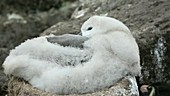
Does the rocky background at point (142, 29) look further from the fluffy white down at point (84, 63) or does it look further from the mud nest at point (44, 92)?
the fluffy white down at point (84, 63)

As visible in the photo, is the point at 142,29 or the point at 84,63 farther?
the point at 142,29

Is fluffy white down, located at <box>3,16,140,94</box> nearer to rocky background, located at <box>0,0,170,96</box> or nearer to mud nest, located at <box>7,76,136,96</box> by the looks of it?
mud nest, located at <box>7,76,136,96</box>

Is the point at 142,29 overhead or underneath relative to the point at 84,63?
overhead

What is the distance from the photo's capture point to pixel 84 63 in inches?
133

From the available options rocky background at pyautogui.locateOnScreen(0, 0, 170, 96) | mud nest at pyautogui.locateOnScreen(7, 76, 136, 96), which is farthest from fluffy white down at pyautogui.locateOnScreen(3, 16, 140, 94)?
rocky background at pyautogui.locateOnScreen(0, 0, 170, 96)

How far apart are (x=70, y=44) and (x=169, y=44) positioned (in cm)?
137

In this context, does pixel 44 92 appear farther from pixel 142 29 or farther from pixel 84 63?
pixel 142 29

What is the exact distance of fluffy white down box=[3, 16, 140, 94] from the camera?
332 cm

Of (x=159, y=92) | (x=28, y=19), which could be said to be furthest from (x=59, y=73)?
(x=28, y=19)

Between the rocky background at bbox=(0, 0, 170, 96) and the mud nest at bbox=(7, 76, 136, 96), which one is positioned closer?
the mud nest at bbox=(7, 76, 136, 96)

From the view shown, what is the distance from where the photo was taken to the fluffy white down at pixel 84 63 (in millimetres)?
3322

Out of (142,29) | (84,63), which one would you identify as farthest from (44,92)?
(142,29)

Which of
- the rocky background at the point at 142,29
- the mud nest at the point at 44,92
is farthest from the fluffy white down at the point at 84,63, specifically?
the rocky background at the point at 142,29

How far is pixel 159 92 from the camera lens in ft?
13.9
